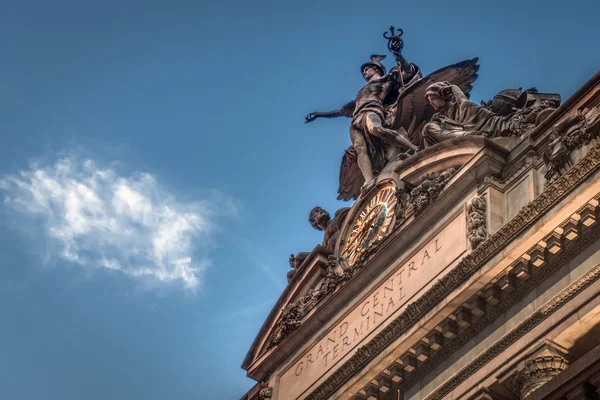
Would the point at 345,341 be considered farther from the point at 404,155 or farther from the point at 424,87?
the point at 424,87

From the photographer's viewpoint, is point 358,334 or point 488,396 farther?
point 358,334

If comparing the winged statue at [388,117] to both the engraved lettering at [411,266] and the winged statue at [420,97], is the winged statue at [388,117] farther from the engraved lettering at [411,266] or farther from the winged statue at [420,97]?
the engraved lettering at [411,266]

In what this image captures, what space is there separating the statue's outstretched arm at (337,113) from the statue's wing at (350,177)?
2.07 meters

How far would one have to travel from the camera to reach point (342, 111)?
4406 cm

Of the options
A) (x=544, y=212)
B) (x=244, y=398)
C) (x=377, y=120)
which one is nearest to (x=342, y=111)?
(x=377, y=120)

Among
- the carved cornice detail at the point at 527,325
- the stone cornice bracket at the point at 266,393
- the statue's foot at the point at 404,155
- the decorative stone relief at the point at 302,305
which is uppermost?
the statue's foot at the point at 404,155

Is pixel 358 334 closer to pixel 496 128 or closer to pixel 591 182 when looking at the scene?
pixel 496 128

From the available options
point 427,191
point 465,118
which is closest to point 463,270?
point 427,191

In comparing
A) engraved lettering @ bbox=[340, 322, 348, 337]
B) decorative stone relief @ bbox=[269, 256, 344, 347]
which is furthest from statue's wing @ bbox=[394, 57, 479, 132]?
engraved lettering @ bbox=[340, 322, 348, 337]

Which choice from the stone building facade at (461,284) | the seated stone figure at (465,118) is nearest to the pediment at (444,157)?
the stone building facade at (461,284)

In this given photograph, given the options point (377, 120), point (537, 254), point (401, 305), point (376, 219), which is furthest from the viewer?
point (377, 120)

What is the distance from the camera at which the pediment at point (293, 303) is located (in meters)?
37.3

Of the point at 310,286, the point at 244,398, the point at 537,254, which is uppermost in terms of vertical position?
the point at 310,286

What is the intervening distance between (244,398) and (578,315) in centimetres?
1358
